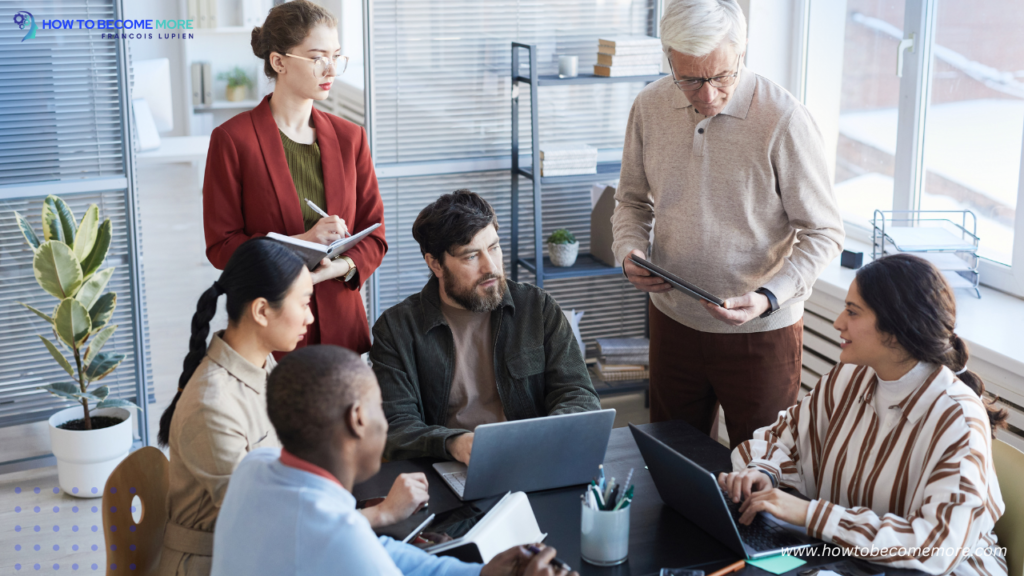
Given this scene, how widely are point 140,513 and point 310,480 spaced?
816 mm

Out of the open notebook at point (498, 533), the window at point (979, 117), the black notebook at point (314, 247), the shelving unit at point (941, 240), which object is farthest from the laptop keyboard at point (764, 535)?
the window at point (979, 117)

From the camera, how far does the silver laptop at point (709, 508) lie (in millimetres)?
1526

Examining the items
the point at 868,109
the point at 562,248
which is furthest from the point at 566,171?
the point at 868,109

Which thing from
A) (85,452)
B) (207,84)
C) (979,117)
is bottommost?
(85,452)

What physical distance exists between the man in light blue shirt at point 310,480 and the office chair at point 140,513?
532mm

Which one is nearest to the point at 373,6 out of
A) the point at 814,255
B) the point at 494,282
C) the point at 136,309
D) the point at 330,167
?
the point at 330,167

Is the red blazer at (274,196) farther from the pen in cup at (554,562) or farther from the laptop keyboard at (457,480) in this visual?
the pen in cup at (554,562)

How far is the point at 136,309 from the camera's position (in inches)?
141

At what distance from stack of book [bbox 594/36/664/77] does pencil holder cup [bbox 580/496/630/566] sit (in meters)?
2.57

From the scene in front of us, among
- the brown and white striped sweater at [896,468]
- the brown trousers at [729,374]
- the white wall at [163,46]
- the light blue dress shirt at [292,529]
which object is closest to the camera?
the light blue dress shirt at [292,529]

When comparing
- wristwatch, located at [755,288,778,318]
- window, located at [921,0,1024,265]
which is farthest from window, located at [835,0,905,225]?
wristwatch, located at [755,288,778,318]

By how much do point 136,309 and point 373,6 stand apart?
1532mm

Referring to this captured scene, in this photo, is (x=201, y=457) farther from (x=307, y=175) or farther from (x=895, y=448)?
(x=895, y=448)

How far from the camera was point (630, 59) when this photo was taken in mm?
3768
